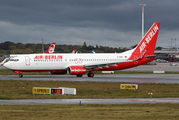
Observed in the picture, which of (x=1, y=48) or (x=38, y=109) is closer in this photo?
(x=38, y=109)

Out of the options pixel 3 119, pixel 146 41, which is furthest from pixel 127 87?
pixel 146 41

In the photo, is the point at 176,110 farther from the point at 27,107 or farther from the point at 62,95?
the point at 62,95

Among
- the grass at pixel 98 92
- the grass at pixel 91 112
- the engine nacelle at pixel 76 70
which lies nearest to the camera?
the grass at pixel 91 112

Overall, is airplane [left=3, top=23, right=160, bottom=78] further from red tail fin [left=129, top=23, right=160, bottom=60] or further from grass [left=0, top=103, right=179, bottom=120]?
grass [left=0, top=103, right=179, bottom=120]

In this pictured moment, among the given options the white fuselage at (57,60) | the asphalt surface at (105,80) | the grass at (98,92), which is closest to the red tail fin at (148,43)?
the white fuselage at (57,60)

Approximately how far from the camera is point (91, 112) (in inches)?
741

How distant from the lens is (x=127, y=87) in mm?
34188

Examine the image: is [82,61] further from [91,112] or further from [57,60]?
[91,112]

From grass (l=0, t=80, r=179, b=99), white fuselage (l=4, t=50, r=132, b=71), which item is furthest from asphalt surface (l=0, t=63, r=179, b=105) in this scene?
grass (l=0, t=80, r=179, b=99)

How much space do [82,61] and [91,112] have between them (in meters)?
38.7

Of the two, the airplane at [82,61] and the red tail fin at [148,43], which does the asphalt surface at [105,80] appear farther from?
the red tail fin at [148,43]

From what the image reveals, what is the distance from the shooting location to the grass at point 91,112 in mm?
17234

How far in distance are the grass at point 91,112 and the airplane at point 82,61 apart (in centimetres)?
3336

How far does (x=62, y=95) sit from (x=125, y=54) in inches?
1309
